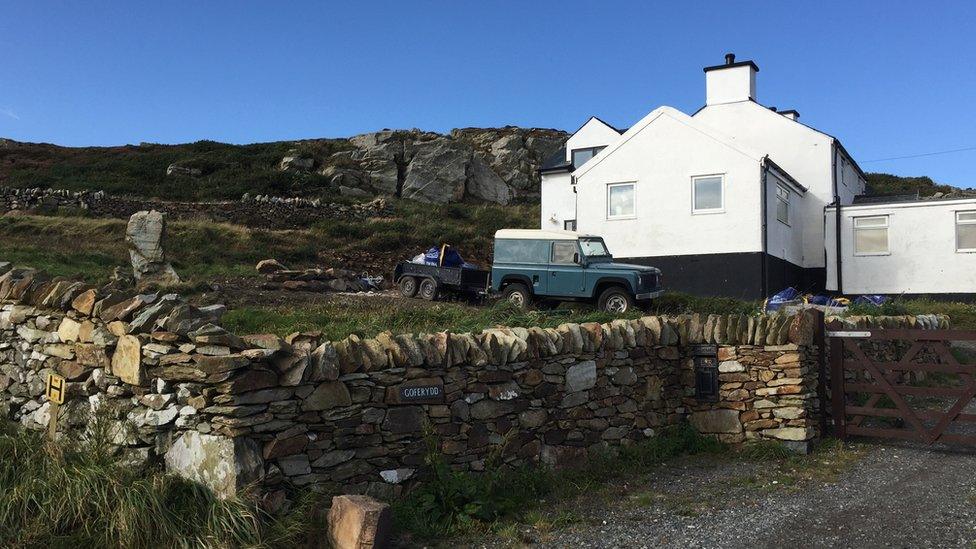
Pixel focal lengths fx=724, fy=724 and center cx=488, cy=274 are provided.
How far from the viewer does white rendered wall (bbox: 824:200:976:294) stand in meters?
21.0

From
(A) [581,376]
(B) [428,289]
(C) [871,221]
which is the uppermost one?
(C) [871,221]

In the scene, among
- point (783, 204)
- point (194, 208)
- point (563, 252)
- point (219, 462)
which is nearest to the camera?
point (219, 462)

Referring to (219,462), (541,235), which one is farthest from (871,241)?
(219,462)

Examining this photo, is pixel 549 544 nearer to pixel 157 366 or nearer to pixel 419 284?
pixel 157 366

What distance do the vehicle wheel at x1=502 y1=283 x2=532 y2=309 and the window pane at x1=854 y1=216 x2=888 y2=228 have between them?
1249 cm

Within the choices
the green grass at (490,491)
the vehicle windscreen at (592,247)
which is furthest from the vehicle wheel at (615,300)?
the green grass at (490,491)

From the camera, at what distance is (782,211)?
71.7ft

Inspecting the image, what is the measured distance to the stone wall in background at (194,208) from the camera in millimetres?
27109

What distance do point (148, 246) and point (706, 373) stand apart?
13.0 m

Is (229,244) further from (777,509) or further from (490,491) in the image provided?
(777,509)

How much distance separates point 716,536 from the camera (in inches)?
225

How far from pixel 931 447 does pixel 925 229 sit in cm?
1502

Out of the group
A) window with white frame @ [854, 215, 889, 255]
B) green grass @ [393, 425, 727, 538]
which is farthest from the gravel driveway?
window with white frame @ [854, 215, 889, 255]

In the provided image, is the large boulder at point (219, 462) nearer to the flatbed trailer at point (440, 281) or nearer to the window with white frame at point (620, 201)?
the flatbed trailer at point (440, 281)
